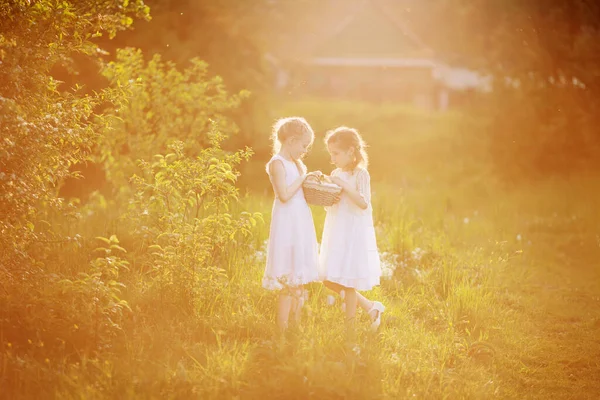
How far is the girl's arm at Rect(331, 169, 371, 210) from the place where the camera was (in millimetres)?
6121

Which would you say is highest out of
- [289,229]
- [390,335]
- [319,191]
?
[319,191]

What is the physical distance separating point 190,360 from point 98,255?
268 cm

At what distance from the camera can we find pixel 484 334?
6.76 m

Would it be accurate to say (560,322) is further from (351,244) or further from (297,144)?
(297,144)

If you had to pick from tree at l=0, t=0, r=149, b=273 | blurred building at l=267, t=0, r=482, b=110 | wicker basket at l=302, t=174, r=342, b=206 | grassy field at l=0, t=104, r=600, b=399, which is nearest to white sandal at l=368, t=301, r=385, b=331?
grassy field at l=0, t=104, r=600, b=399

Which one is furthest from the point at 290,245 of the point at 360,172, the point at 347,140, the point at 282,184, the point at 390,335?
the point at 390,335

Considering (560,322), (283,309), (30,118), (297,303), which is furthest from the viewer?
(560,322)

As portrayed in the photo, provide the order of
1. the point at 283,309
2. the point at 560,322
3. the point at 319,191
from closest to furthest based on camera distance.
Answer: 1. the point at 319,191
2. the point at 283,309
3. the point at 560,322

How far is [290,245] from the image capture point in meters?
5.99

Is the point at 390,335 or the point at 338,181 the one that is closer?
the point at 338,181

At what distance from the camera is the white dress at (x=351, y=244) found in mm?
6203

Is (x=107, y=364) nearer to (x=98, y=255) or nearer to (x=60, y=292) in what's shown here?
(x=60, y=292)

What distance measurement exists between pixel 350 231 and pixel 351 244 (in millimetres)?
116

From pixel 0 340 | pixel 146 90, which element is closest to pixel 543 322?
pixel 0 340
